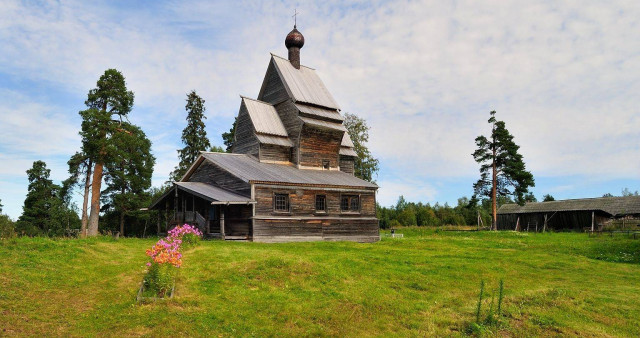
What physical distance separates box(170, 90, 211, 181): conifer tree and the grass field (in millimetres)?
32378

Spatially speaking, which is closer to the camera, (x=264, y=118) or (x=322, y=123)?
(x=264, y=118)

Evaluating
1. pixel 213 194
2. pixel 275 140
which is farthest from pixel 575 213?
pixel 213 194

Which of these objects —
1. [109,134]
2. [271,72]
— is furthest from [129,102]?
[271,72]

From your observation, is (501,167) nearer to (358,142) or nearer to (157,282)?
(358,142)

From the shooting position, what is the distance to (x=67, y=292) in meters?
12.1

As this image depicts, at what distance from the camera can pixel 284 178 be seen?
92.7ft

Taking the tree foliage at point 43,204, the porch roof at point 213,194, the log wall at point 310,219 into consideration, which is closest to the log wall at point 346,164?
the log wall at point 310,219

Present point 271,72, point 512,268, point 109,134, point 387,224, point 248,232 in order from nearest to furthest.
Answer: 1. point 512,268
2. point 248,232
3. point 109,134
4. point 271,72
5. point 387,224

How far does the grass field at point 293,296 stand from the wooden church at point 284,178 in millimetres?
8493

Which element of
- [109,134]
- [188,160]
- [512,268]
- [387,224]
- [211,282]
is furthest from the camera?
[387,224]

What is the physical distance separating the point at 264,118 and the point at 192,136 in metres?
18.5

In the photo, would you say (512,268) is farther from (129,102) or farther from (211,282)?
(129,102)

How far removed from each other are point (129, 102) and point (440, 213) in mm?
64694

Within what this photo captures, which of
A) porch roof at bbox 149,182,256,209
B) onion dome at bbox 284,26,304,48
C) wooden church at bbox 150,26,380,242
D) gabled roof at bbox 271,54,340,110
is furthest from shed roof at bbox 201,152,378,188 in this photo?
onion dome at bbox 284,26,304,48
